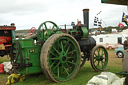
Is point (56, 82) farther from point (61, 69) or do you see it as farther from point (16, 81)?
point (16, 81)

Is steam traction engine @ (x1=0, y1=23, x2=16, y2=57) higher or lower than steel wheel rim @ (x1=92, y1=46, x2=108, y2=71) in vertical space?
higher

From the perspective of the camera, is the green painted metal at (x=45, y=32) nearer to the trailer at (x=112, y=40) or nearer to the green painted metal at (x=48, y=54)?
the green painted metal at (x=48, y=54)

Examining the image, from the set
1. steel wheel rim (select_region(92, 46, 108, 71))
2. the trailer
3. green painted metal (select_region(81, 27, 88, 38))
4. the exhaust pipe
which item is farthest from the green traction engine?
the trailer

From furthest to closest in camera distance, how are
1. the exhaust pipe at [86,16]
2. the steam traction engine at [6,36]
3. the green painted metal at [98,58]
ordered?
the steam traction engine at [6,36] → the exhaust pipe at [86,16] → the green painted metal at [98,58]

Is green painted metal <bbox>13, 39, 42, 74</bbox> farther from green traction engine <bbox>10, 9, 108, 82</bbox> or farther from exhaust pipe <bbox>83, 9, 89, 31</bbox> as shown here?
exhaust pipe <bbox>83, 9, 89, 31</bbox>

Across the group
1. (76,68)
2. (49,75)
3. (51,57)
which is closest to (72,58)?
(76,68)

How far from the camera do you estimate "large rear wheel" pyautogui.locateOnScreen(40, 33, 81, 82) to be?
15.2 feet

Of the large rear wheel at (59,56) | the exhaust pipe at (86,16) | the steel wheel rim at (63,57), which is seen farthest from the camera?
the exhaust pipe at (86,16)

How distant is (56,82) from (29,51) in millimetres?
1323

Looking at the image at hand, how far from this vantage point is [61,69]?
515 centimetres

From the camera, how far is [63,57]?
16.6 ft

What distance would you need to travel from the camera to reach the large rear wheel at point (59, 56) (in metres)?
4.62

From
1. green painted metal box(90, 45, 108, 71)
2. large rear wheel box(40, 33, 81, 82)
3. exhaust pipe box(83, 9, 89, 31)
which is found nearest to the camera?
large rear wheel box(40, 33, 81, 82)

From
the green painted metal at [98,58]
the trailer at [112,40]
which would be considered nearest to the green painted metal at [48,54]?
the green painted metal at [98,58]
